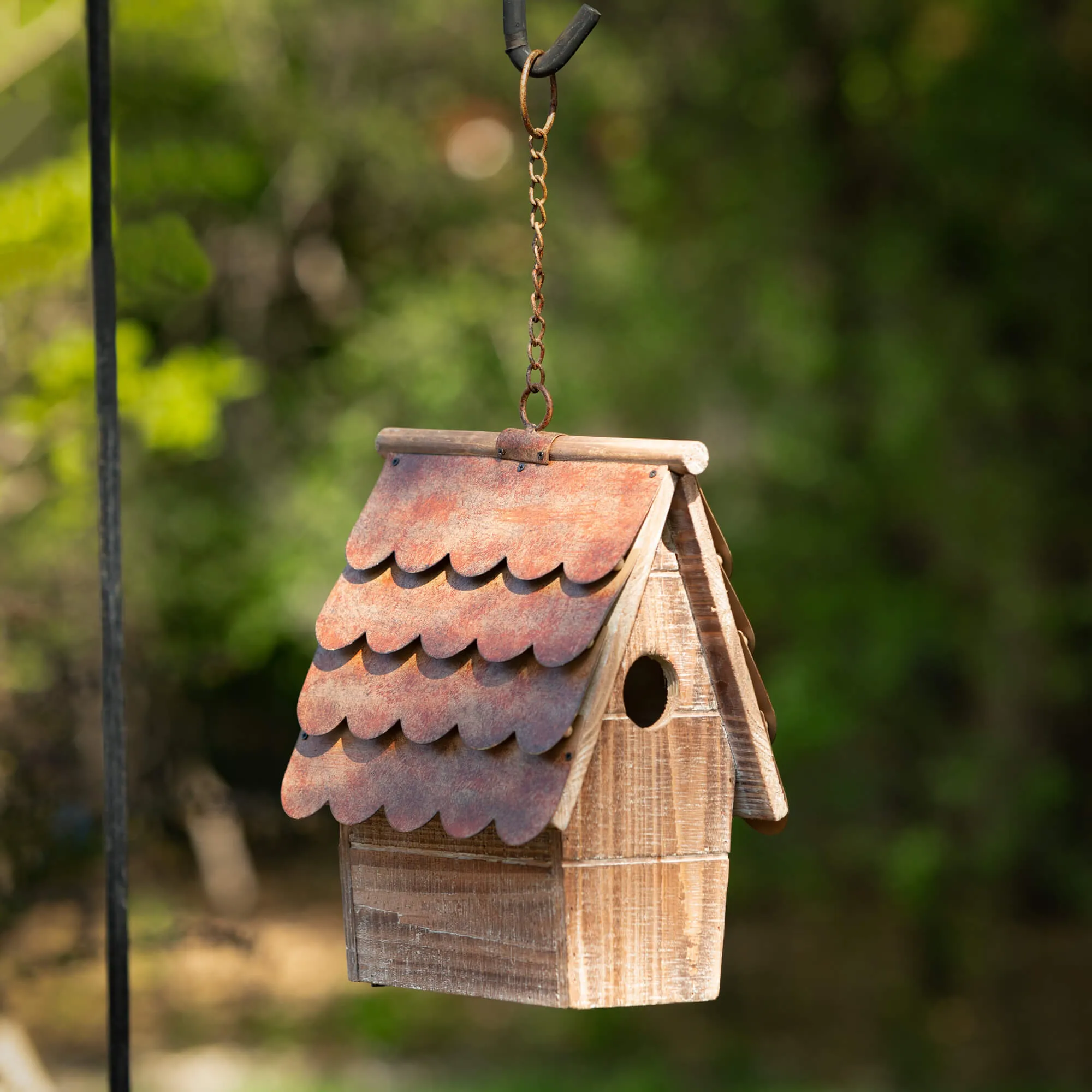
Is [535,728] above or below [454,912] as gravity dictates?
above

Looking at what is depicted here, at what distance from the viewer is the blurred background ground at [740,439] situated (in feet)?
18.4

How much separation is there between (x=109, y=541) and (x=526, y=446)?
45 centimetres

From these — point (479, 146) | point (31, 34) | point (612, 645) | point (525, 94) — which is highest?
point (479, 146)

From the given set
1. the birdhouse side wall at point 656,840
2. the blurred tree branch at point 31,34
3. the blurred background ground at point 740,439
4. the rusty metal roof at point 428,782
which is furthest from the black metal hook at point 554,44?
the blurred background ground at point 740,439

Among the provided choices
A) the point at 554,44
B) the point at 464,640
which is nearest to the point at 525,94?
the point at 554,44

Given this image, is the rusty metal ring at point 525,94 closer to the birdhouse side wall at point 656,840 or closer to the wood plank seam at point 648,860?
the birdhouse side wall at point 656,840

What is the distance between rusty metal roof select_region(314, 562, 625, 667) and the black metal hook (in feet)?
1.63

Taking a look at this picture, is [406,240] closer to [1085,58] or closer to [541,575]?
[1085,58]

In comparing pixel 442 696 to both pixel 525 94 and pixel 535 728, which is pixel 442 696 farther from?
pixel 525 94

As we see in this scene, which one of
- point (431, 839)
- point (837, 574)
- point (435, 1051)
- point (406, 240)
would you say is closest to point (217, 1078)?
point (435, 1051)

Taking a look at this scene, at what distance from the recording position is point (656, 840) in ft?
4.79

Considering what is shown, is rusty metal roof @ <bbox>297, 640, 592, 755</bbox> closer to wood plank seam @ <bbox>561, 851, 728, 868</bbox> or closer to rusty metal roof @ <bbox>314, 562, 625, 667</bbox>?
rusty metal roof @ <bbox>314, 562, 625, 667</bbox>


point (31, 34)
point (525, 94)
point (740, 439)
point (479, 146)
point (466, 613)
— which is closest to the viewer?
point (525, 94)

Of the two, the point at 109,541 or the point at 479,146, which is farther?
the point at 479,146
